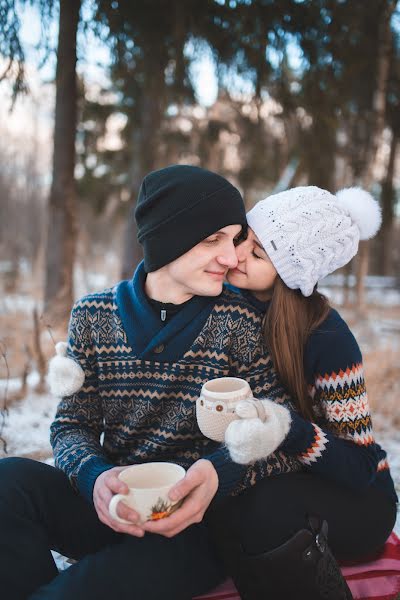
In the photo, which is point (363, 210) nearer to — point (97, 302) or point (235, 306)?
point (235, 306)

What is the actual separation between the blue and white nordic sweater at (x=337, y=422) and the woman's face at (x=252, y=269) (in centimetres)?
27

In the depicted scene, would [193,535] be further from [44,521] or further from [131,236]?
[131,236]

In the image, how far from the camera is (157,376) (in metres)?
1.82

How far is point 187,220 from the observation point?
1.79 m

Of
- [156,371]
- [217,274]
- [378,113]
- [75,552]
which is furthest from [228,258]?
[378,113]

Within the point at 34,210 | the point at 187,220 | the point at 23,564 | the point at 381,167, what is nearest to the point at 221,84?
the point at 187,220

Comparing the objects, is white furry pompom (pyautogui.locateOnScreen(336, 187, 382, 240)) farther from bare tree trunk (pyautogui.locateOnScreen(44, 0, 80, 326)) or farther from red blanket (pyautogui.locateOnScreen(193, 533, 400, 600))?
bare tree trunk (pyautogui.locateOnScreen(44, 0, 80, 326))

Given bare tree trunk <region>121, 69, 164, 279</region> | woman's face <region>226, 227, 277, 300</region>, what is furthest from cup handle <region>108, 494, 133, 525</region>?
bare tree trunk <region>121, 69, 164, 279</region>

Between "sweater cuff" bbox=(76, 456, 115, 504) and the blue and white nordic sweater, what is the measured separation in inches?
22.6

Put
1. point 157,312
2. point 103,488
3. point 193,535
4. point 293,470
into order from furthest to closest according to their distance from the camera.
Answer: point 157,312, point 293,470, point 193,535, point 103,488

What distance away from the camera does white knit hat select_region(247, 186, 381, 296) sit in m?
1.89

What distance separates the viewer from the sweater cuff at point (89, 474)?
1.59m

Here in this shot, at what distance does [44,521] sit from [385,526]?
112cm

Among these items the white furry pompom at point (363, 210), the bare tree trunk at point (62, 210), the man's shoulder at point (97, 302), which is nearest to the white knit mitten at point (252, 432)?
the man's shoulder at point (97, 302)
